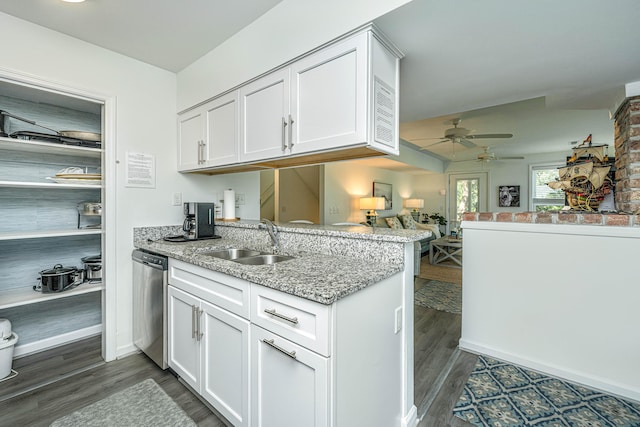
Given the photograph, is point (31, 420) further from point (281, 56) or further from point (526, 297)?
point (526, 297)

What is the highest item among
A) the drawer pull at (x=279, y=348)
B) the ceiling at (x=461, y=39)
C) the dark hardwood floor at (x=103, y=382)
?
the ceiling at (x=461, y=39)

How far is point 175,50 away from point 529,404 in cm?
351

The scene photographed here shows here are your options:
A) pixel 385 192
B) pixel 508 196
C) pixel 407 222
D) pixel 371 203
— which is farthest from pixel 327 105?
pixel 508 196

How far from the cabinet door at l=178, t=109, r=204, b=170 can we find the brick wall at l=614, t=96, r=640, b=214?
10.8 feet

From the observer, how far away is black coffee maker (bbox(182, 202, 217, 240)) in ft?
8.05

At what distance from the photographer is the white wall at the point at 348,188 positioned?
534 centimetres

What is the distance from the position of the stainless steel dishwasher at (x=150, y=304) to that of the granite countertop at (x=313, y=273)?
26 centimetres

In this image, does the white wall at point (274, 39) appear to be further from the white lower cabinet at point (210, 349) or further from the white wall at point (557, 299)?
the white wall at point (557, 299)

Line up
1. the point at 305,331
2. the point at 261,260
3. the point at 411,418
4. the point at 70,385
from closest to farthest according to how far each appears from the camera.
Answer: the point at 305,331 < the point at 411,418 < the point at 70,385 < the point at 261,260

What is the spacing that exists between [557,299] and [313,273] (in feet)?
6.39

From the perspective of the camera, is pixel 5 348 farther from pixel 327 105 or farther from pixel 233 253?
pixel 327 105

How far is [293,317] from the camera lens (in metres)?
1.14

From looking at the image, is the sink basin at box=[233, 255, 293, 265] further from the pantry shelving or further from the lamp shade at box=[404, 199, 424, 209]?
the lamp shade at box=[404, 199, 424, 209]

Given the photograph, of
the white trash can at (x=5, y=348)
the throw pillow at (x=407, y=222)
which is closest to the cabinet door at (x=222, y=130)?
the white trash can at (x=5, y=348)
